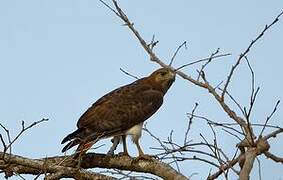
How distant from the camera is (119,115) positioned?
7777 millimetres

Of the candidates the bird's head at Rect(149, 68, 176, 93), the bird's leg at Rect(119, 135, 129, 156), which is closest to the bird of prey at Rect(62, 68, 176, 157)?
the bird's leg at Rect(119, 135, 129, 156)

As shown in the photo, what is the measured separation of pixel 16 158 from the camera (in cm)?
583

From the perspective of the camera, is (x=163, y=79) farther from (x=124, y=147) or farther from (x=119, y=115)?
(x=124, y=147)

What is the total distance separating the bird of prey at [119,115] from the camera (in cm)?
726

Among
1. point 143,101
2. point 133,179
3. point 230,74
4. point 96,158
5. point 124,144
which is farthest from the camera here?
point 143,101

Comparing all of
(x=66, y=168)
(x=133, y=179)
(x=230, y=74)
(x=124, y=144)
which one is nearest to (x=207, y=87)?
(x=230, y=74)

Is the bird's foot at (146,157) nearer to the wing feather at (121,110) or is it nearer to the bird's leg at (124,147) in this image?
the bird's leg at (124,147)

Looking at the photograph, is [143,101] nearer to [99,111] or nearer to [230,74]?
[99,111]

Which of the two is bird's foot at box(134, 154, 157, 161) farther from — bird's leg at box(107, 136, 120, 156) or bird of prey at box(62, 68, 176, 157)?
bird's leg at box(107, 136, 120, 156)

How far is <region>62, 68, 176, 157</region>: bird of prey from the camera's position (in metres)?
7.26

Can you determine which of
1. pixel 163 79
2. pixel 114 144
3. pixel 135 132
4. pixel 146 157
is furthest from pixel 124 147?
pixel 163 79

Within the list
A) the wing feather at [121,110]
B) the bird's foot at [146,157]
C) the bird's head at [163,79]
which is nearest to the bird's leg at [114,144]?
the wing feather at [121,110]

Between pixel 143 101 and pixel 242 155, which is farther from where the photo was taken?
pixel 143 101

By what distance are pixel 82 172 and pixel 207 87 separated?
5.48ft
